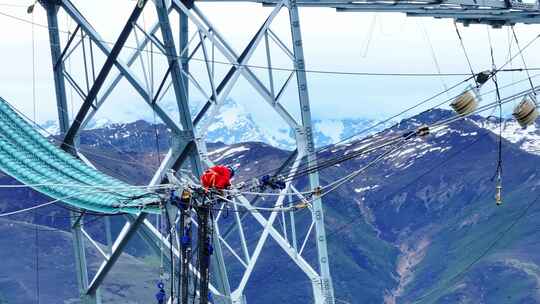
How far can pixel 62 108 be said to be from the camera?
151 ft

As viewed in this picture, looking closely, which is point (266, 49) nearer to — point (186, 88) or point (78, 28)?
point (186, 88)

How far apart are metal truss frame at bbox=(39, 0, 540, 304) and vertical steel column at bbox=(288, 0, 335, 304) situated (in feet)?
0.12

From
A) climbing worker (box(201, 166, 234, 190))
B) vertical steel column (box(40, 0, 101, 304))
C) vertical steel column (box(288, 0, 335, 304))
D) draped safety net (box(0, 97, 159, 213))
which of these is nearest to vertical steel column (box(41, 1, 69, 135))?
vertical steel column (box(40, 0, 101, 304))

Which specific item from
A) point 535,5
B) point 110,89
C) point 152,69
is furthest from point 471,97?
point 110,89

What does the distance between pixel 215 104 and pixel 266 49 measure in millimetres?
2703

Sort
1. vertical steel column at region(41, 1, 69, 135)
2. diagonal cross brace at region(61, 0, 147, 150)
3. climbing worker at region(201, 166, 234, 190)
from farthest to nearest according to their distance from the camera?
vertical steel column at region(41, 1, 69, 135) < diagonal cross brace at region(61, 0, 147, 150) < climbing worker at region(201, 166, 234, 190)

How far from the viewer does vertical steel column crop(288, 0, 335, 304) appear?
44.0m

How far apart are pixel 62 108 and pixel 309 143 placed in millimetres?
9330

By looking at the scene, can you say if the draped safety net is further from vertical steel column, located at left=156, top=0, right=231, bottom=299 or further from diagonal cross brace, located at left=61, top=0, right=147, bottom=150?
vertical steel column, located at left=156, top=0, right=231, bottom=299

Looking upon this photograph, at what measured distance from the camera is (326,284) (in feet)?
147

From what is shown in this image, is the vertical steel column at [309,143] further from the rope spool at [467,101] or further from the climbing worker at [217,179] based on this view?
the climbing worker at [217,179]

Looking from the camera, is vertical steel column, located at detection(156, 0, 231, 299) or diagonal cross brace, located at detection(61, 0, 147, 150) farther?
diagonal cross brace, located at detection(61, 0, 147, 150)

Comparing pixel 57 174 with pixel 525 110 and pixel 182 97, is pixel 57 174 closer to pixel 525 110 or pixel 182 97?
pixel 182 97

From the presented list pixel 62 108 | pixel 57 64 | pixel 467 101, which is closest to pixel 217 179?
pixel 467 101
